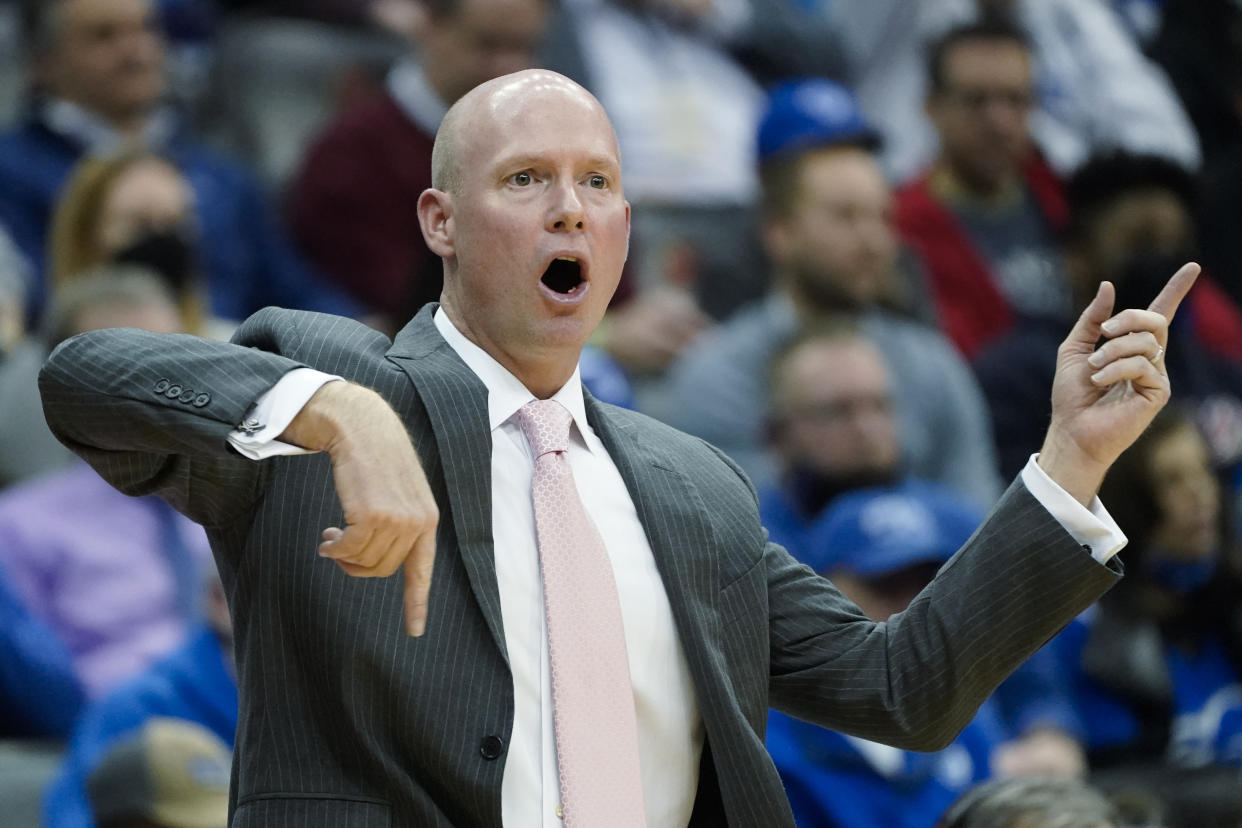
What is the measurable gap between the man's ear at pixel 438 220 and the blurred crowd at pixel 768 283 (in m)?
1.23

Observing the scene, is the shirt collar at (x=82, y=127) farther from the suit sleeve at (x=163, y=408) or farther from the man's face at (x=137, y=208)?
the suit sleeve at (x=163, y=408)

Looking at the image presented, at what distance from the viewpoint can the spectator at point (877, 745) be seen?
372cm

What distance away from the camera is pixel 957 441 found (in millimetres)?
5203

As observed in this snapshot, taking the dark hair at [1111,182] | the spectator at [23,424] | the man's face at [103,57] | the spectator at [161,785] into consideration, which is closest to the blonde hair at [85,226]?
the spectator at [23,424]

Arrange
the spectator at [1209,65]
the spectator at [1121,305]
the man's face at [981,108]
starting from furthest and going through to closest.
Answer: the spectator at [1209,65], the man's face at [981,108], the spectator at [1121,305]

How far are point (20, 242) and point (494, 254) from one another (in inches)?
133

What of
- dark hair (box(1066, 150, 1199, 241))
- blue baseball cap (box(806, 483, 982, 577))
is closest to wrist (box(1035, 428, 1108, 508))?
blue baseball cap (box(806, 483, 982, 577))

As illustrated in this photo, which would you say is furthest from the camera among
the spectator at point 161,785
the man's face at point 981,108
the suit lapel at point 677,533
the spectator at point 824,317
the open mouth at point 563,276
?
the man's face at point 981,108

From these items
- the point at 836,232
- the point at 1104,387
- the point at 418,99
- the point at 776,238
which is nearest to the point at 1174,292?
the point at 1104,387

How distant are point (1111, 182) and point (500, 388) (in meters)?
4.78

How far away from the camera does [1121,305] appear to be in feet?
18.9

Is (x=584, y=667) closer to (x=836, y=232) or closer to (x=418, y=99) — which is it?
(x=836, y=232)

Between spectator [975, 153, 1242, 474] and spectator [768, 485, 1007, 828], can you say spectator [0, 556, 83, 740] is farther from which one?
spectator [975, 153, 1242, 474]

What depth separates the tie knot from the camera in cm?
200
